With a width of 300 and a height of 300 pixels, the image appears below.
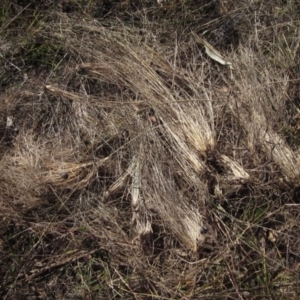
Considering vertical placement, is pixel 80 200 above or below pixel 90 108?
below

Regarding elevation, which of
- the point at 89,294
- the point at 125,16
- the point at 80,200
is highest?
the point at 125,16

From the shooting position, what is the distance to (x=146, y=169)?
2.77m

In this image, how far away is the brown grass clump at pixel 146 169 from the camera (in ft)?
8.82

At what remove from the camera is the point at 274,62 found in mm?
3002

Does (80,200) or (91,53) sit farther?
(91,53)

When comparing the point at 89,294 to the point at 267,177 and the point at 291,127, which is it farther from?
the point at 291,127

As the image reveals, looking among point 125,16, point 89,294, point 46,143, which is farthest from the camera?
point 125,16

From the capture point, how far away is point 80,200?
2.77m

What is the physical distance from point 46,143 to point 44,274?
604 mm

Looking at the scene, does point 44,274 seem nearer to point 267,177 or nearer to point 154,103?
point 154,103

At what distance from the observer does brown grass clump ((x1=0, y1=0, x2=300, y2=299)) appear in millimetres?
2688

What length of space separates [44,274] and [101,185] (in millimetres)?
471

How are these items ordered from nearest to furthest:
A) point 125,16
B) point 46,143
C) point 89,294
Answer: point 89,294 → point 46,143 → point 125,16

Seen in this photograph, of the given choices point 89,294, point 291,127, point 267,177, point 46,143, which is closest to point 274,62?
point 291,127
